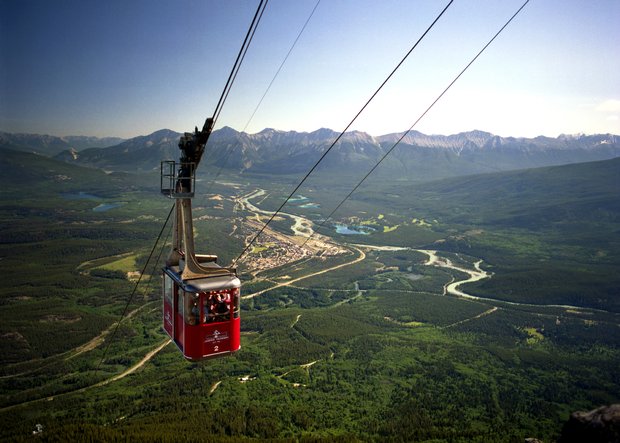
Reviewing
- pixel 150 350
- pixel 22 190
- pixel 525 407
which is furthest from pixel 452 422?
pixel 22 190

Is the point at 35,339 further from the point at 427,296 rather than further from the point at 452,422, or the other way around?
the point at 427,296

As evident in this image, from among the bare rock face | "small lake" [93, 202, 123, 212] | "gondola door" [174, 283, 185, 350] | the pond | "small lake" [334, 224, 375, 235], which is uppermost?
"gondola door" [174, 283, 185, 350]

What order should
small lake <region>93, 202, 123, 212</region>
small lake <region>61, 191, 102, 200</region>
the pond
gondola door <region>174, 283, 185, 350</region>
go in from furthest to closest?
the pond → small lake <region>61, 191, 102, 200</region> → small lake <region>93, 202, 123, 212</region> → gondola door <region>174, 283, 185, 350</region>

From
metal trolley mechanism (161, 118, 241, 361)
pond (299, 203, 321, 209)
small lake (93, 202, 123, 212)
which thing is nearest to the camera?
metal trolley mechanism (161, 118, 241, 361)

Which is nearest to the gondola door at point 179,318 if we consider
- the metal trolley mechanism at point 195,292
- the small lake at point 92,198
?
the metal trolley mechanism at point 195,292

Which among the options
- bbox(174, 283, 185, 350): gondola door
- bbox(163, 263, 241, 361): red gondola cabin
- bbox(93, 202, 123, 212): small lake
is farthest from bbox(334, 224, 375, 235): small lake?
bbox(163, 263, 241, 361): red gondola cabin

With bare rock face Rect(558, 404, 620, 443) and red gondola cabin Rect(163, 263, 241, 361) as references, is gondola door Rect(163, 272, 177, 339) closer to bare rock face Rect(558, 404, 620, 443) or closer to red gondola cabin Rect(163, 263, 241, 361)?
red gondola cabin Rect(163, 263, 241, 361)

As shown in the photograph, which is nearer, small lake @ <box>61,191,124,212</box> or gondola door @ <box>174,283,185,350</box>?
gondola door @ <box>174,283,185,350</box>
